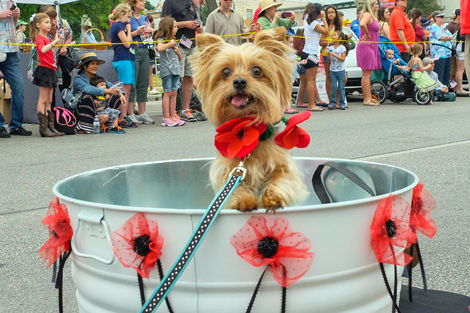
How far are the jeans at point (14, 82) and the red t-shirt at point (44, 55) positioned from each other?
1.84ft

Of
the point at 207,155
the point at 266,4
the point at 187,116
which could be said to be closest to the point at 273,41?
the point at 207,155

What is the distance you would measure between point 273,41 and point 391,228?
3.64 feet

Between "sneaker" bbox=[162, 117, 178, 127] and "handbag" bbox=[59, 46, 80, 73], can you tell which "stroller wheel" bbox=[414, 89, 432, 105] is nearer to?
"sneaker" bbox=[162, 117, 178, 127]

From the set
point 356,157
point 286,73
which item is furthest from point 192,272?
point 356,157

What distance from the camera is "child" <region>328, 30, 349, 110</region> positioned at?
1194 cm

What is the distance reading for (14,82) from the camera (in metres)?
9.14

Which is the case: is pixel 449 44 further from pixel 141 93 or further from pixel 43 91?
pixel 43 91

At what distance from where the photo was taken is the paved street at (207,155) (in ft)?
11.3

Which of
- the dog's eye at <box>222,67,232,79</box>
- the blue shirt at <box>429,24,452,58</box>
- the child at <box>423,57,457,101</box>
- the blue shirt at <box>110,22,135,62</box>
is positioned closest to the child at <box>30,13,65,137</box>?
the blue shirt at <box>110,22,135,62</box>

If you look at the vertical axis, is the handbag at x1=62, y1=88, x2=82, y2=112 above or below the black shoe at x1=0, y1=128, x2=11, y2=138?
above

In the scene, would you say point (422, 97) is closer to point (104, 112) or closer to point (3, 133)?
point (104, 112)

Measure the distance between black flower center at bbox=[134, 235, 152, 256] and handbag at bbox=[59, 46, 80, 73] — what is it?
8.08 m

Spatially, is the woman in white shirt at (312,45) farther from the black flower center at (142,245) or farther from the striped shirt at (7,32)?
the black flower center at (142,245)

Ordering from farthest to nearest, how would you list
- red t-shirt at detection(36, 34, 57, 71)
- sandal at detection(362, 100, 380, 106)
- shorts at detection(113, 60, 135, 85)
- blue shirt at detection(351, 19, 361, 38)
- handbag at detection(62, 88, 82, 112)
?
blue shirt at detection(351, 19, 361, 38), sandal at detection(362, 100, 380, 106), shorts at detection(113, 60, 135, 85), handbag at detection(62, 88, 82, 112), red t-shirt at detection(36, 34, 57, 71)
